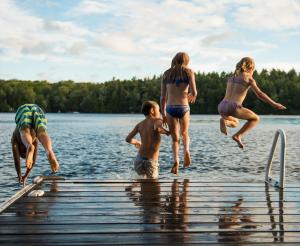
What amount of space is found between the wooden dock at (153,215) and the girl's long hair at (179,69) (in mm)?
1702

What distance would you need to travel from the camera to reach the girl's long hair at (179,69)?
25.7 ft

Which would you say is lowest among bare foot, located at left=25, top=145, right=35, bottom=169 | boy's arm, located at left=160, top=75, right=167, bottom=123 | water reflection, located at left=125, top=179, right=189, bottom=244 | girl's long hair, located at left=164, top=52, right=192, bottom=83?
water reflection, located at left=125, top=179, right=189, bottom=244

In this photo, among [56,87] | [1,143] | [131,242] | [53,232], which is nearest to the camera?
[131,242]

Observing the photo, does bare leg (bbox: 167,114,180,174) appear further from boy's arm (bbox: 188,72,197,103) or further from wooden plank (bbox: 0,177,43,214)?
wooden plank (bbox: 0,177,43,214)

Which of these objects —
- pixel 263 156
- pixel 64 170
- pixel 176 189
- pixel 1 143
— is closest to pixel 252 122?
pixel 176 189

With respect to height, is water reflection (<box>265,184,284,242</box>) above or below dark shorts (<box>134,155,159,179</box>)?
below

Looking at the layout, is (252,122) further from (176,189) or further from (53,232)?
(53,232)

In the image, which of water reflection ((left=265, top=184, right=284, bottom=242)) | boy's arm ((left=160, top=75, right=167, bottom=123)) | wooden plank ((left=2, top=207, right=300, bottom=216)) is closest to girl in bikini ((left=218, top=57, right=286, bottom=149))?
boy's arm ((left=160, top=75, right=167, bottom=123))

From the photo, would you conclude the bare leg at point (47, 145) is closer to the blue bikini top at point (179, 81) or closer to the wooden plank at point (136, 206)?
the wooden plank at point (136, 206)

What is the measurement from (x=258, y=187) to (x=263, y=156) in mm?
22049

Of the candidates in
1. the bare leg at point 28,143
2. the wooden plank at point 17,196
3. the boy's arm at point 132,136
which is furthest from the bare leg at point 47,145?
the boy's arm at point 132,136

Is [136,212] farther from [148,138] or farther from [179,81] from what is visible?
[148,138]

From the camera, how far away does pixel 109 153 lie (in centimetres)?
3006

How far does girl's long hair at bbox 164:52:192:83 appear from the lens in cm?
783
